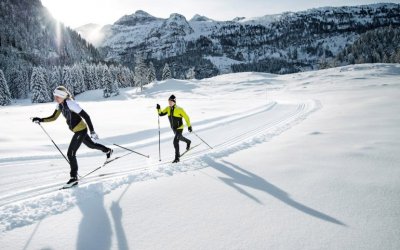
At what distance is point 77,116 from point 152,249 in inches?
170

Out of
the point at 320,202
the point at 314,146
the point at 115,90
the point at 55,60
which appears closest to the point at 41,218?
the point at 320,202

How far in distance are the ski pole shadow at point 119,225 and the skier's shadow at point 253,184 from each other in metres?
2.48

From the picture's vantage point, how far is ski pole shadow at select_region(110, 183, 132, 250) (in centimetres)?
395

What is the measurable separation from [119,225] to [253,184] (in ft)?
10.0

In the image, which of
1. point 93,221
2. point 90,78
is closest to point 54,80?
point 90,78

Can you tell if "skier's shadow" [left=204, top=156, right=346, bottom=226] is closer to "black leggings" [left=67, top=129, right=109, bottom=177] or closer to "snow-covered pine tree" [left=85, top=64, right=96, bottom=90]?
"black leggings" [left=67, top=129, right=109, bottom=177]

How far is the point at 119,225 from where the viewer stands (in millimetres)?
4492

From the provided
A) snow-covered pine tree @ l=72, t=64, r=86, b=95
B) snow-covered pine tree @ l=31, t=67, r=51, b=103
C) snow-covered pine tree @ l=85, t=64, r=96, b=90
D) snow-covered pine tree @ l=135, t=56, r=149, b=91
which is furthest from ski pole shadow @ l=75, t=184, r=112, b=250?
snow-covered pine tree @ l=85, t=64, r=96, b=90

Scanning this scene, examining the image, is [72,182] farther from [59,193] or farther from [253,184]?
[253,184]

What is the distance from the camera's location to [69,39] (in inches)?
6225

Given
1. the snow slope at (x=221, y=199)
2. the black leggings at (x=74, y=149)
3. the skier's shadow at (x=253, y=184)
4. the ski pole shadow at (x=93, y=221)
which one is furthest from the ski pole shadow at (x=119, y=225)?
the skier's shadow at (x=253, y=184)

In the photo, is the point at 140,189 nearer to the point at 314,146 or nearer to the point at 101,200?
the point at 101,200

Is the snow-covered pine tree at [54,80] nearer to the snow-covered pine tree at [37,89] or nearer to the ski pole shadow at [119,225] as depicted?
the snow-covered pine tree at [37,89]

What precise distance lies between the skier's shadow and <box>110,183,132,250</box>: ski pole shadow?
248 cm
